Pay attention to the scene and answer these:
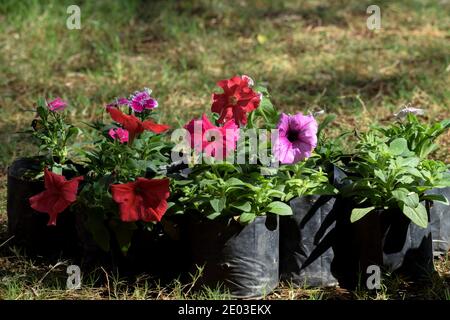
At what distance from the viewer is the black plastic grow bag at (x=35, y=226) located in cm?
351

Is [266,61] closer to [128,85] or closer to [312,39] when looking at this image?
[312,39]

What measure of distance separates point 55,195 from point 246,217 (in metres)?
0.68

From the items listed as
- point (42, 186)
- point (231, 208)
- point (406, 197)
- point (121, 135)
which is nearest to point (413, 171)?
point (406, 197)

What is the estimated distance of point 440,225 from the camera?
3.55 metres

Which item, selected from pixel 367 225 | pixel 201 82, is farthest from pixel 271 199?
pixel 201 82

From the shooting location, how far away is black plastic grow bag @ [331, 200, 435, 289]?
3.17m

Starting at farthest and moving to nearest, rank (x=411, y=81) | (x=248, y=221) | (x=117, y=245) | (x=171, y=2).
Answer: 1. (x=171, y=2)
2. (x=411, y=81)
3. (x=117, y=245)
4. (x=248, y=221)

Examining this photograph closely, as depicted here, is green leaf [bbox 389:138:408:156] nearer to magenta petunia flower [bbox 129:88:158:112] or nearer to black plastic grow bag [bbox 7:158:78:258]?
magenta petunia flower [bbox 129:88:158:112]

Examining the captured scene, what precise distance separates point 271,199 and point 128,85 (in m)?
2.66

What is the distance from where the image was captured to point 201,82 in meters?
5.65

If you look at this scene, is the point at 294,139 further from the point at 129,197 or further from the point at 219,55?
the point at 219,55

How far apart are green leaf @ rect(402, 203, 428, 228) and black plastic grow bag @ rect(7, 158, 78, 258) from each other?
1.32m

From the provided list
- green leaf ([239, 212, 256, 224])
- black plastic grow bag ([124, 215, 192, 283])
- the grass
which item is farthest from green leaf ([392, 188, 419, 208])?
the grass

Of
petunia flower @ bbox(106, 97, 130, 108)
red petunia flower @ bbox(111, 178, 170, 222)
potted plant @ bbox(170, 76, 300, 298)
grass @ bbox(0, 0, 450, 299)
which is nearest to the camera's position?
red petunia flower @ bbox(111, 178, 170, 222)
